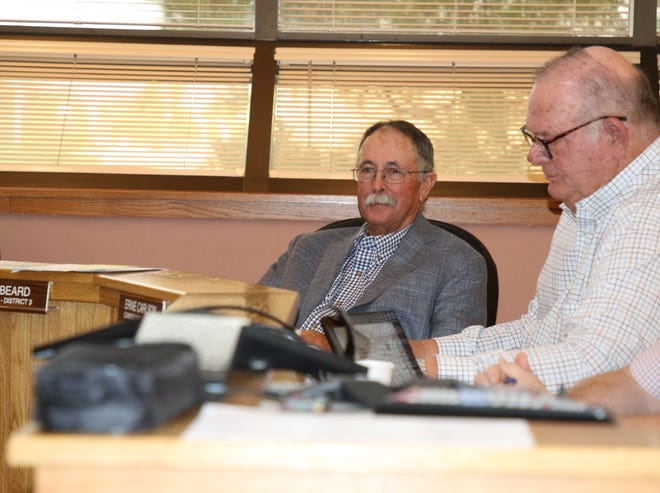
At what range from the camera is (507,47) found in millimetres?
4211

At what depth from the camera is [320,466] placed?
78 cm

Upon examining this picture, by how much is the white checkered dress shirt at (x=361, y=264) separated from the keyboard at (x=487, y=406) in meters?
2.16

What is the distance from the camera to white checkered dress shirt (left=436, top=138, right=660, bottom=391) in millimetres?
1853

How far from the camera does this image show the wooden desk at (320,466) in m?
0.77

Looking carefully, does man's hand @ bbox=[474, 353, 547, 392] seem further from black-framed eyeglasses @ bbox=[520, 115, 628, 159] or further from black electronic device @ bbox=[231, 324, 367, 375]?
black-framed eyeglasses @ bbox=[520, 115, 628, 159]

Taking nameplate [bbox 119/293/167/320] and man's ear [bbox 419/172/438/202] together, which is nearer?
nameplate [bbox 119/293/167/320]

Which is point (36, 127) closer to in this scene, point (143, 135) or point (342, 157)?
point (143, 135)

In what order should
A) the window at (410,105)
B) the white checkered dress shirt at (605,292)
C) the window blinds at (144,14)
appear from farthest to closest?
the window blinds at (144,14) → the window at (410,105) → the white checkered dress shirt at (605,292)

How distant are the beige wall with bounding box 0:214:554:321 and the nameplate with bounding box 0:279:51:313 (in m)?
1.46

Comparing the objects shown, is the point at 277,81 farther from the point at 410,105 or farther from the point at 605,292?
the point at 605,292

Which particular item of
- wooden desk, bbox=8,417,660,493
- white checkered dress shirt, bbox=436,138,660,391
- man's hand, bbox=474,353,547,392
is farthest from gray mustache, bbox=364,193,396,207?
wooden desk, bbox=8,417,660,493

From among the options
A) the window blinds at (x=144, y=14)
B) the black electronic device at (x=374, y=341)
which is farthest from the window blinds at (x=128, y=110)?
the black electronic device at (x=374, y=341)

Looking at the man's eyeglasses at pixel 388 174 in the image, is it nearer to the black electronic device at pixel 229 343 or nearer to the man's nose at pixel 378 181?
the man's nose at pixel 378 181

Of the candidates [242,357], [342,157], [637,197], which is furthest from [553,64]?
[342,157]
